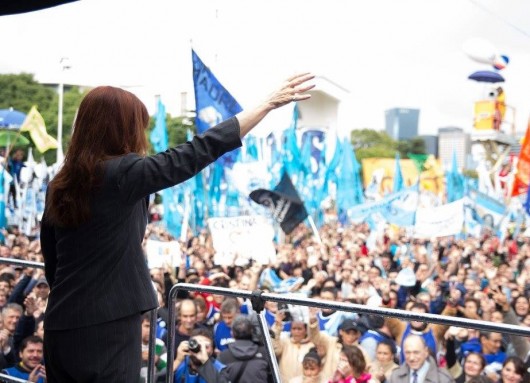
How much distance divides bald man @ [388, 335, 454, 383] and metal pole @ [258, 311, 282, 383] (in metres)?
0.60

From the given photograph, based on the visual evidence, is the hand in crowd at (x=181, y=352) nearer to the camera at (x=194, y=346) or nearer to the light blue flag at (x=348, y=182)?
the camera at (x=194, y=346)

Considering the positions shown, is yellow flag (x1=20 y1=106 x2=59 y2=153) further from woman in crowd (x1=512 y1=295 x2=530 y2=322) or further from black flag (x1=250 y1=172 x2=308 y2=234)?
woman in crowd (x1=512 y1=295 x2=530 y2=322)

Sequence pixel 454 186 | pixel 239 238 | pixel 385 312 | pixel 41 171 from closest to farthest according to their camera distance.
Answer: pixel 385 312, pixel 239 238, pixel 41 171, pixel 454 186

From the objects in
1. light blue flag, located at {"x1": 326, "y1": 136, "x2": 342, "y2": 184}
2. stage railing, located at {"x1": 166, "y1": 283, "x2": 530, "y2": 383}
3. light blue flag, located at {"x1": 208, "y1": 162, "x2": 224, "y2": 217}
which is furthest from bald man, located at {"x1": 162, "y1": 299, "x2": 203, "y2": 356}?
light blue flag, located at {"x1": 326, "y1": 136, "x2": 342, "y2": 184}

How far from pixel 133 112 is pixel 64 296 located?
0.55 meters

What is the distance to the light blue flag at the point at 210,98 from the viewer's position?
10.6 m

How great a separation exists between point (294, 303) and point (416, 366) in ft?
4.20

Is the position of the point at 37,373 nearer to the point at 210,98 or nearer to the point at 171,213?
the point at 210,98

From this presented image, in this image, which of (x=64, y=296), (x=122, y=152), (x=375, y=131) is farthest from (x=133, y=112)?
(x=375, y=131)

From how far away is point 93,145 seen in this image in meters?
2.20

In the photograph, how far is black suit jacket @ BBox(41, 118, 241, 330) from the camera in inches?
83.2

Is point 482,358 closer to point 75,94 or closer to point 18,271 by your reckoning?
point 18,271

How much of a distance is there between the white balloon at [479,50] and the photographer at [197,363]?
2809 centimetres

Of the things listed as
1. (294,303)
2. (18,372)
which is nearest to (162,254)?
(18,372)
